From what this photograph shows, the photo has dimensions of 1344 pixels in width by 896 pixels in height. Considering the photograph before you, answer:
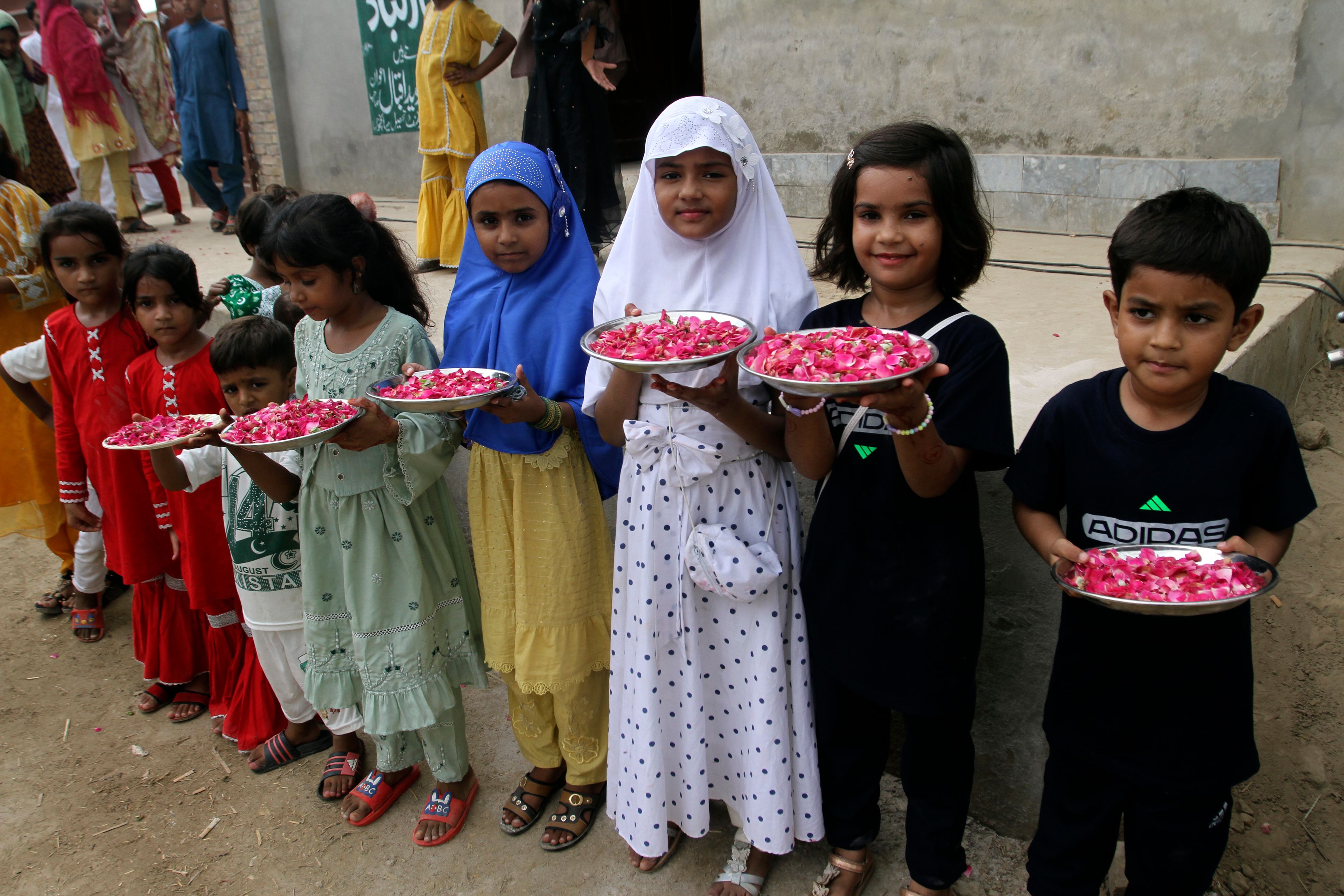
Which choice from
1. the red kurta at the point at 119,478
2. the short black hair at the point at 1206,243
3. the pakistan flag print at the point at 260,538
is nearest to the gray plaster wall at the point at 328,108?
the red kurta at the point at 119,478

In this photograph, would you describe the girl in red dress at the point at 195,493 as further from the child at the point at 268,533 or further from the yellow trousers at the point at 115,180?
the yellow trousers at the point at 115,180

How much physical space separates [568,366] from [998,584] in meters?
1.31

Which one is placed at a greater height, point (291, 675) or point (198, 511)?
point (198, 511)

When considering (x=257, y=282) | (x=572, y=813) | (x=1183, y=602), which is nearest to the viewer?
(x=1183, y=602)

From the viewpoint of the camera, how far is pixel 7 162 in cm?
412

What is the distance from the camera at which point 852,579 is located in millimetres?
1935

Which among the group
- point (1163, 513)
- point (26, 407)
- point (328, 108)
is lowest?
point (26, 407)

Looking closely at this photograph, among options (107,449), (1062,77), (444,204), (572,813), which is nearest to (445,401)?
(572,813)

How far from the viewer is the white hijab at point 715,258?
1.98 meters

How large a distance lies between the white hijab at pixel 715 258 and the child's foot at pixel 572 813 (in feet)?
4.12

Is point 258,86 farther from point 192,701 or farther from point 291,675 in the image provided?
point 291,675

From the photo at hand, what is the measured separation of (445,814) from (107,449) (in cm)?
185

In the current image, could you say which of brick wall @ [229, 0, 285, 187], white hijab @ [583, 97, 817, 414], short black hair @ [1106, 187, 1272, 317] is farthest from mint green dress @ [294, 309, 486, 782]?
brick wall @ [229, 0, 285, 187]

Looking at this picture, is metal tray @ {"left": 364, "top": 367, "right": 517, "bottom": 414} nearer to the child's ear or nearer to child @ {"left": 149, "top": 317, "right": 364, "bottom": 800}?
child @ {"left": 149, "top": 317, "right": 364, "bottom": 800}
